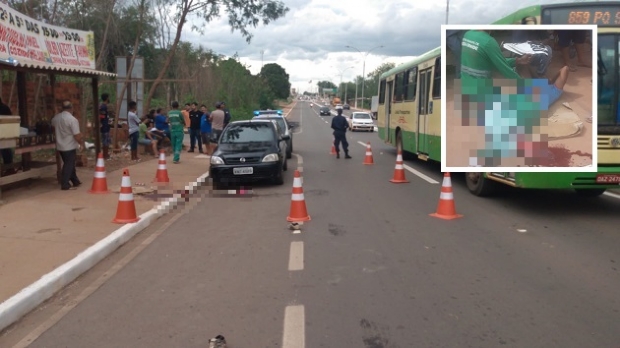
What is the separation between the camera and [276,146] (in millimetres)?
13336

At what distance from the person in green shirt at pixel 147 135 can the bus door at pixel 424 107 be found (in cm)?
821

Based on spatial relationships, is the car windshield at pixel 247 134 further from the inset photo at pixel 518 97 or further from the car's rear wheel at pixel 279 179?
the inset photo at pixel 518 97

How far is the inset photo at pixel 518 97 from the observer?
7324 mm

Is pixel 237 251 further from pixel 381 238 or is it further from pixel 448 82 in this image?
pixel 448 82

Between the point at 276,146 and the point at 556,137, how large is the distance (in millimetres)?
7013

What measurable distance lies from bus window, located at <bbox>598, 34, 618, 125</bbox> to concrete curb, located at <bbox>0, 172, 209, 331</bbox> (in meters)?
6.98

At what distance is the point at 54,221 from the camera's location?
8.42 metres

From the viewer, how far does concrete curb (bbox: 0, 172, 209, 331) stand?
4879mm

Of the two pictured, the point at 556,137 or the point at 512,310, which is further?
the point at 556,137

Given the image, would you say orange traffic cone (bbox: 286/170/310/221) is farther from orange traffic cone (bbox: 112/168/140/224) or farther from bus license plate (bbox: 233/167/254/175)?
bus license plate (bbox: 233/167/254/175)

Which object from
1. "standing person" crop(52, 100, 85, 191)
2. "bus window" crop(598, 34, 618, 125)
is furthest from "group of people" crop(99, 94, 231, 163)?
"bus window" crop(598, 34, 618, 125)

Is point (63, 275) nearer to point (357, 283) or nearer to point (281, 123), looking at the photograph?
point (357, 283)

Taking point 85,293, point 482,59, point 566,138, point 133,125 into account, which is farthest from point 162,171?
point 566,138

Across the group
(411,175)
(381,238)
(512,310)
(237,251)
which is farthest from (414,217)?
(411,175)
